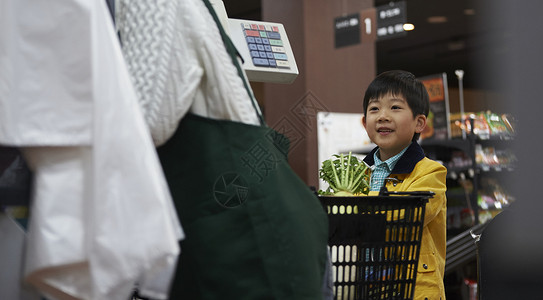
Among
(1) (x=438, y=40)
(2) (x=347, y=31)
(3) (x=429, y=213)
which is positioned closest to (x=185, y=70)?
(3) (x=429, y=213)

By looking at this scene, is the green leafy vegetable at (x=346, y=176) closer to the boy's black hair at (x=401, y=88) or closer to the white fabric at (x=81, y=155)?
the boy's black hair at (x=401, y=88)

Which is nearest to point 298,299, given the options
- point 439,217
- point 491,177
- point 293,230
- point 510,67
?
point 293,230

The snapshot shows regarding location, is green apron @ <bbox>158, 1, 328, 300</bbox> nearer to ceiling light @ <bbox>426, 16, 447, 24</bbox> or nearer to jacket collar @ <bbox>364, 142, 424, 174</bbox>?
jacket collar @ <bbox>364, 142, 424, 174</bbox>

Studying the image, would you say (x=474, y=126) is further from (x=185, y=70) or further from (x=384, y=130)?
(x=185, y=70)

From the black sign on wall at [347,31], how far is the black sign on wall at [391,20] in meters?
0.25

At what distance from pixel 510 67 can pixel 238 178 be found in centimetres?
51

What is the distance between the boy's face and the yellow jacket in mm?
54

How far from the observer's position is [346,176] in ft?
5.53

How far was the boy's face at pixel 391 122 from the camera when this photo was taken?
2.03 metres

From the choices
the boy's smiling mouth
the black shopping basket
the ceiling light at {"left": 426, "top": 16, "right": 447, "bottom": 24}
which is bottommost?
the black shopping basket

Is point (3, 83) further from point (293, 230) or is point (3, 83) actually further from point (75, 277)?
point (293, 230)

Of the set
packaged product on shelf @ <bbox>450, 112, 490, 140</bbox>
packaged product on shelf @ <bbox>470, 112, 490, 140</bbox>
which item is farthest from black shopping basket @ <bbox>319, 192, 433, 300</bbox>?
packaged product on shelf @ <bbox>470, 112, 490, 140</bbox>

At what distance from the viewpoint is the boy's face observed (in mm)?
2033

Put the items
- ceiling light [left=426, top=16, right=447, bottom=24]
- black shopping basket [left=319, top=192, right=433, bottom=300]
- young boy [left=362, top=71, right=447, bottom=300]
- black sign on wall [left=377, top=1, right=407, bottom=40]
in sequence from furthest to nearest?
ceiling light [left=426, top=16, right=447, bottom=24], black sign on wall [left=377, top=1, right=407, bottom=40], young boy [left=362, top=71, right=447, bottom=300], black shopping basket [left=319, top=192, right=433, bottom=300]
